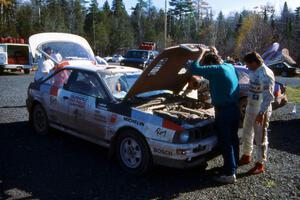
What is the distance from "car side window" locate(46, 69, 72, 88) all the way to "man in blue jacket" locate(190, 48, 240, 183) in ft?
8.84

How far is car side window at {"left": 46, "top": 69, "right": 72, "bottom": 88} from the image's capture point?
715 centimetres

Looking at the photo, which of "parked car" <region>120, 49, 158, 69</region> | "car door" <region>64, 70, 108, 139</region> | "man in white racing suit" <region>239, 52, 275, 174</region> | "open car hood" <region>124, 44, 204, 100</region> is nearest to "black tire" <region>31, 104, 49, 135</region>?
"car door" <region>64, 70, 108, 139</region>

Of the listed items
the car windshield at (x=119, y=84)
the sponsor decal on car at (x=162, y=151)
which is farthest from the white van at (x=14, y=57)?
the sponsor decal on car at (x=162, y=151)

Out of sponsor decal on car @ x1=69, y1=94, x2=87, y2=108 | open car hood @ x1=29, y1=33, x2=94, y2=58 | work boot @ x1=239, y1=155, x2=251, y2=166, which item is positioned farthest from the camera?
open car hood @ x1=29, y1=33, x2=94, y2=58

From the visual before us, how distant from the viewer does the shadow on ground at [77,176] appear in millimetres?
4992

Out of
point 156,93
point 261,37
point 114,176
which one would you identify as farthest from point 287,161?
point 261,37

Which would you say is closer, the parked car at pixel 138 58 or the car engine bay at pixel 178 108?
the car engine bay at pixel 178 108

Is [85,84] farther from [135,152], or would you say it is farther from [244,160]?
[244,160]

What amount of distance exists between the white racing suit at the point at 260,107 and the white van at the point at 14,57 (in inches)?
884

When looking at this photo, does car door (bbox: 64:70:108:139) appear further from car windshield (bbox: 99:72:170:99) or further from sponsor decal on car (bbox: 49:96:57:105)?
sponsor decal on car (bbox: 49:96:57:105)

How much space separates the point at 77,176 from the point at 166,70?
2.09m

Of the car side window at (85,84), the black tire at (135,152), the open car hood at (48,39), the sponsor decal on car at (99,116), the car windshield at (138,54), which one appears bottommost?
the black tire at (135,152)

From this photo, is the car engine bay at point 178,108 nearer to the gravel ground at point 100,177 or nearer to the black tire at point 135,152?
the black tire at point 135,152

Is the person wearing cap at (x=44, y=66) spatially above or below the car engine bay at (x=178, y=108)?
above
